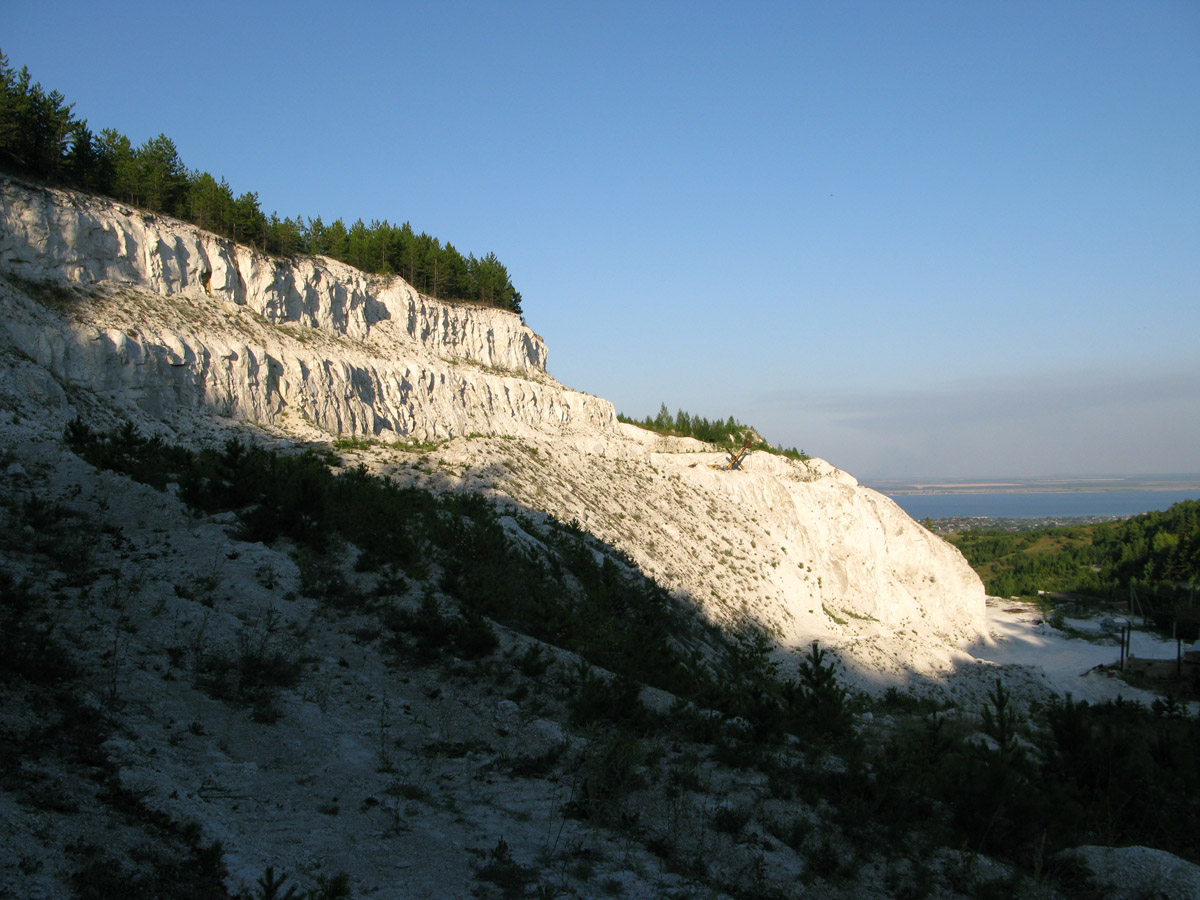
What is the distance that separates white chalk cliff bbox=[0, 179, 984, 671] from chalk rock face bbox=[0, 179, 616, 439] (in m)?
0.11

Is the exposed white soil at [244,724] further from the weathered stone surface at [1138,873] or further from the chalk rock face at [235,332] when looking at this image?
the weathered stone surface at [1138,873]

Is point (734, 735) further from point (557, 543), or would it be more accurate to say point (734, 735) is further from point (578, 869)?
point (557, 543)

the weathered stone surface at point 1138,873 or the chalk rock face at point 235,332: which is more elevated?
the chalk rock face at point 235,332

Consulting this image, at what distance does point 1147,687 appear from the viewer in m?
37.0

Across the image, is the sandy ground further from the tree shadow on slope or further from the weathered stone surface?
the weathered stone surface

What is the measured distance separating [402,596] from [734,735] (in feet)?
19.7

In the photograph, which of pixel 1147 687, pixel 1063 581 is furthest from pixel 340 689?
pixel 1063 581

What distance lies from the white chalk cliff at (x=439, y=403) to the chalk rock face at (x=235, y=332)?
11 centimetres

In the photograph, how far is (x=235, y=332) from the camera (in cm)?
3562

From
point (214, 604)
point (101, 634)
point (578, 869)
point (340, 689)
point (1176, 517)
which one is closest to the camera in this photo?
point (578, 869)

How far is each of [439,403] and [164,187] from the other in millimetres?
19634

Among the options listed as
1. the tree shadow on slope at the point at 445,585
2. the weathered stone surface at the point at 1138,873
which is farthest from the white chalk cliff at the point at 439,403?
the weathered stone surface at the point at 1138,873

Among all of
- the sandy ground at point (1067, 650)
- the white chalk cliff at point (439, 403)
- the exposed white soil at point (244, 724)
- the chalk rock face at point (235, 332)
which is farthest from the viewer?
the sandy ground at point (1067, 650)

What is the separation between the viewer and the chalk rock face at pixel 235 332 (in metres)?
29.0
